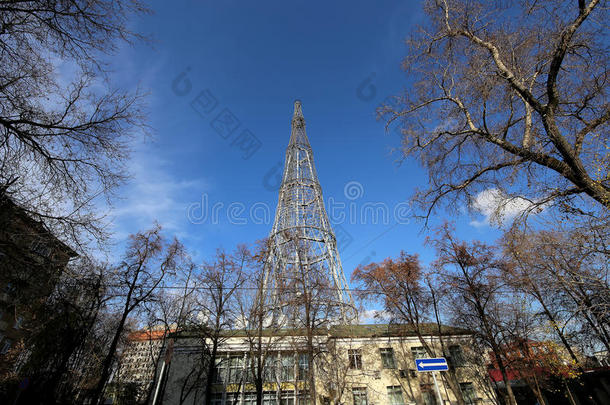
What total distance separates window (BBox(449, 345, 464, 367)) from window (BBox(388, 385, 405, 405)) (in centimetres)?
487

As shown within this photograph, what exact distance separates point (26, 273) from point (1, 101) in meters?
3.13

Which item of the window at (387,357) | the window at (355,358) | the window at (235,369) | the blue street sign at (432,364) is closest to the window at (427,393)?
the window at (387,357)

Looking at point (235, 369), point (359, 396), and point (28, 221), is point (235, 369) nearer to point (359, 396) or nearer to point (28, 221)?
point (359, 396)

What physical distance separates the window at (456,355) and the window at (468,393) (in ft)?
4.44

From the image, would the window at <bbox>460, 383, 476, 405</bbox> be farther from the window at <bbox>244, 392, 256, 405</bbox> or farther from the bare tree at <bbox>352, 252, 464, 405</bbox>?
the window at <bbox>244, 392, 256, 405</bbox>

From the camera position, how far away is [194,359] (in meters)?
19.6

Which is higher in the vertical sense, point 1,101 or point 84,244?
point 1,101

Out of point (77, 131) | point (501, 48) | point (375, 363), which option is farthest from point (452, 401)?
point (77, 131)

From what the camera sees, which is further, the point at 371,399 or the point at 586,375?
the point at 586,375

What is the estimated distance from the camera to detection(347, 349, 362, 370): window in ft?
70.3

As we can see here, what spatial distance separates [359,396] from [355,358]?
7.93 ft

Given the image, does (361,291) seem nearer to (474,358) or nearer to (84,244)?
(474,358)

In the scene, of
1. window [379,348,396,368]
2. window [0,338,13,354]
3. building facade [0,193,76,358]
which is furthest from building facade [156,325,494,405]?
building facade [0,193,76,358]

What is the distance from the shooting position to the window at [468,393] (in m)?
20.5
